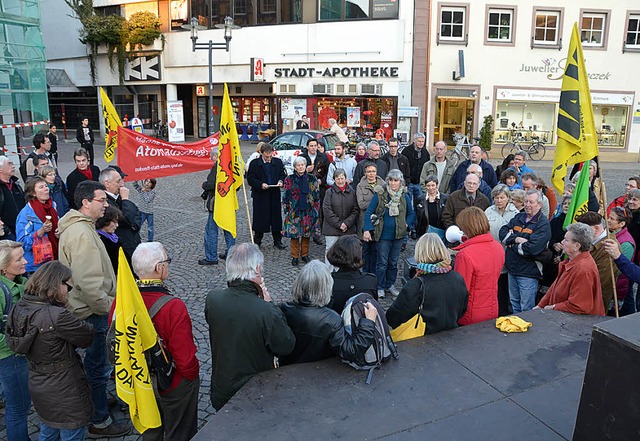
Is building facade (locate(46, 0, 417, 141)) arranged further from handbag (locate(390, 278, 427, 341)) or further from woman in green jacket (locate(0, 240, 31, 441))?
woman in green jacket (locate(0, 240, 31, 441))

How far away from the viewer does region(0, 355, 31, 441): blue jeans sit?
12.4 ft

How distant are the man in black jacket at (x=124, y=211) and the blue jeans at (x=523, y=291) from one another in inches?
170

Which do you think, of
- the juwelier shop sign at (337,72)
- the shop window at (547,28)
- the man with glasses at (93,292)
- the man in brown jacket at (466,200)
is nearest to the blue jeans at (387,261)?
the man in brown jacket at (466,200)

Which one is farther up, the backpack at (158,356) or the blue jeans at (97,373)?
the backpack at (158,356)

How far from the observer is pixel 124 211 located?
5.77m

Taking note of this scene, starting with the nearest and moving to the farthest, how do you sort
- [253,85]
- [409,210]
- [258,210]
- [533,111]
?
[409,210] < [258,210] < [533,111] < [253,85]

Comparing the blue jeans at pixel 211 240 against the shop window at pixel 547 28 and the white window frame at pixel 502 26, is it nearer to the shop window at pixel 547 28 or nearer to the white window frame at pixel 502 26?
the white window frame at pixel 502 26

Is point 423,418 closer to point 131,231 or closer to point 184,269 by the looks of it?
point 131,231

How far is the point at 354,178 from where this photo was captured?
9.35 m

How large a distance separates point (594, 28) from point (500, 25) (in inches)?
167

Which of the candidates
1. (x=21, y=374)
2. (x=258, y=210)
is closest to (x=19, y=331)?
(x=21, y=374)

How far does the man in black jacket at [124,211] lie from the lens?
5.38 metres

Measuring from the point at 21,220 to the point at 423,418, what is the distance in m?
4.57

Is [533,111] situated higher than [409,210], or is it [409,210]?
[533,111]
